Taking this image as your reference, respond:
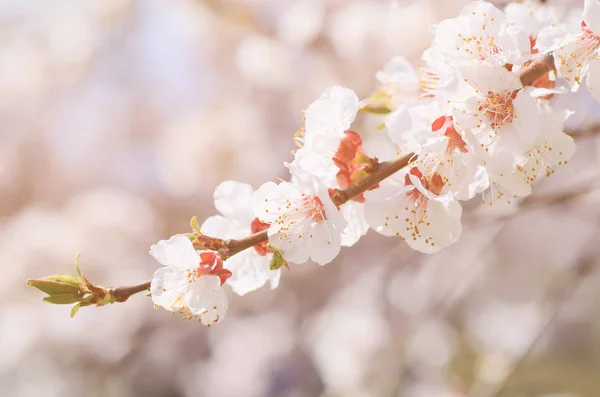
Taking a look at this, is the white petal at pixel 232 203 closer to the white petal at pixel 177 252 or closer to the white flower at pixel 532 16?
the white petal at pixel 177 252

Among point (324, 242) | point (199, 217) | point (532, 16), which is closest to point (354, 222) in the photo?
point (324, 242)

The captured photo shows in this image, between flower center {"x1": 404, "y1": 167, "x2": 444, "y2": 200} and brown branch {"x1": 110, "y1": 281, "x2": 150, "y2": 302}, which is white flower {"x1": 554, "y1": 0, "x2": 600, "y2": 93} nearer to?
flower center {"x1": 404, "y1": 167, "x2": 444, "y2": 200}

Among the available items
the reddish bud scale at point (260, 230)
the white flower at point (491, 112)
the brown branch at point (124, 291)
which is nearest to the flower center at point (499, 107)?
the white flower at point (491, 112)

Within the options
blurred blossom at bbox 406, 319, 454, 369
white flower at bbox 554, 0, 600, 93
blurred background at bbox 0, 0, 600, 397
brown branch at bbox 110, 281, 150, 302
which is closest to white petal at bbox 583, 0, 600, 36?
white flower at bbox 554, 0, 600, 93

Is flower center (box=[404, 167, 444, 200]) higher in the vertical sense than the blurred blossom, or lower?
higher

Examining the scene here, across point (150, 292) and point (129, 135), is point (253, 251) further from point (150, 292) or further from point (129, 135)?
point (129, 135)

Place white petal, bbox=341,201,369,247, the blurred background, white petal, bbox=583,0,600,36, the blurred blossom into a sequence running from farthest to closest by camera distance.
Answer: the blurred blossom, the blurred background, white petal, bbox=341,201,369,247, white petal, bbox=583,0,600,36
